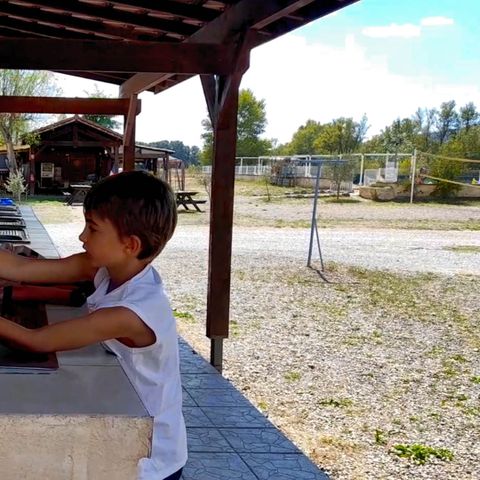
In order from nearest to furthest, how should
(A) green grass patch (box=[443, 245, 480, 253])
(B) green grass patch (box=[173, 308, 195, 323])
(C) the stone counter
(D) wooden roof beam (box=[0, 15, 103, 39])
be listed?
(C) the stone counter, (D) wooden roof beam (box=[0, 15, 103, 39]), (B) green grass patch (box=[173, 308, 195, 323]), (A) green grass patch (box=[443, 245, 480, 253])

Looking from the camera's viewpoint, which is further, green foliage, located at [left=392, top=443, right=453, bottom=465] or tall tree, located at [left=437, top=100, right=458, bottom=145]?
tall tree, located at [left=437, top=100, right=458, bottom=145]

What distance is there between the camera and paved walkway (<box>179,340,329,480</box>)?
329cm

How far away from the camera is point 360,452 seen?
15.3 feet

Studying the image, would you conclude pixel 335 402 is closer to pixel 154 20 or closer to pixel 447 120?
pixel 154 20

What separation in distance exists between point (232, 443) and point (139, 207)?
2.56 meters

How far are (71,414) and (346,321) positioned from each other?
25.6 ft

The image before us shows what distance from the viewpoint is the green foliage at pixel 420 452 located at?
4641 mm

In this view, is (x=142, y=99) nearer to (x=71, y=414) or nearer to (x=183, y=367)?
(x=183, y=367)

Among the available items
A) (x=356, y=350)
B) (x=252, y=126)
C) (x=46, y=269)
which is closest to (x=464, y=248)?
(x=356, y=350)

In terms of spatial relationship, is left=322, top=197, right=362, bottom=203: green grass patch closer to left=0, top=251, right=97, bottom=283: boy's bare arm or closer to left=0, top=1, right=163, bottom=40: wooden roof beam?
left=0, top=1, right=163, bottom=40: wooden roof beam

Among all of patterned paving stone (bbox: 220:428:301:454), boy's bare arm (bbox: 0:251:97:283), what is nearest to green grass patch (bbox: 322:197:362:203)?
patterned paving stone (bbox: 220:428:301:454)

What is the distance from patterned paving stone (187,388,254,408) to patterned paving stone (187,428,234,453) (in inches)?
17.2

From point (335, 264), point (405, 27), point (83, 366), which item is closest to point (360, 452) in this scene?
point (83, 366)

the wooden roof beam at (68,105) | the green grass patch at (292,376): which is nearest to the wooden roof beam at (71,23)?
the wooden roof beam at (68,105)
